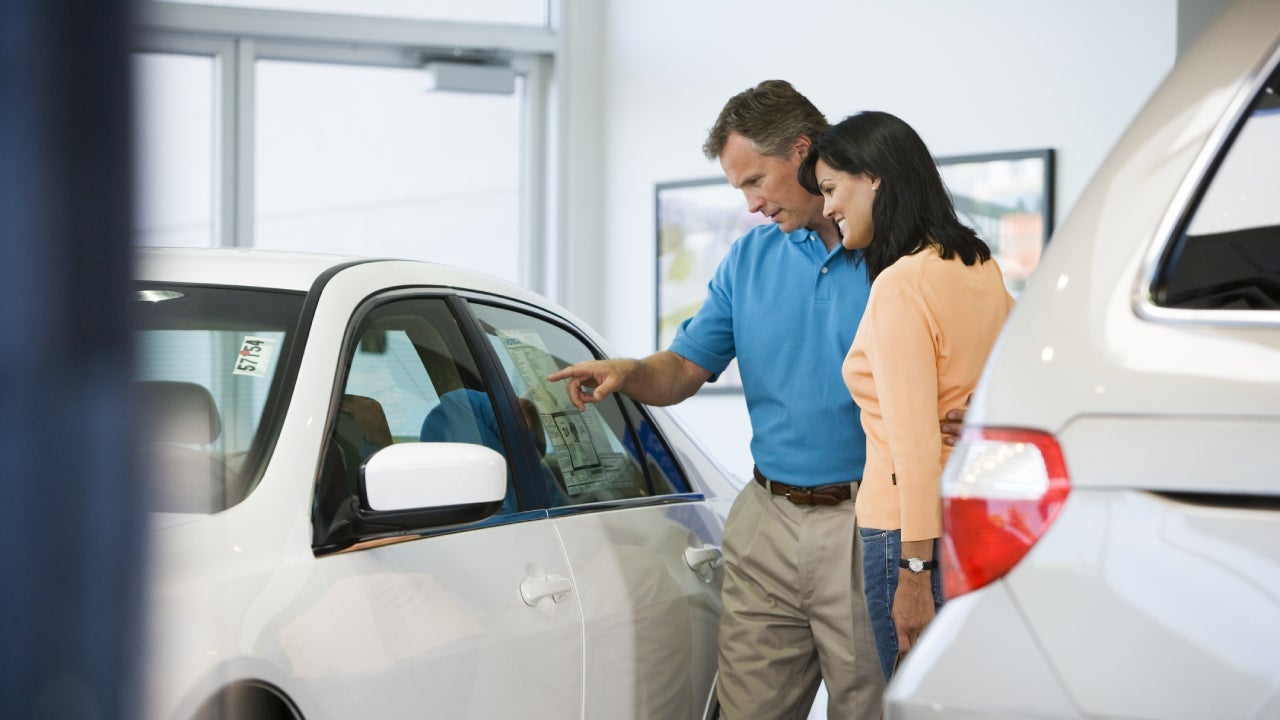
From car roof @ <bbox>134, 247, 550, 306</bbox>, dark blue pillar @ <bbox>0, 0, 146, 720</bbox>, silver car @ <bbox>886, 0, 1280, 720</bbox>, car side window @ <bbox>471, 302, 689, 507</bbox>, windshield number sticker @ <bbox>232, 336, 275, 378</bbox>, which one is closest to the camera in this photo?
dark blue pillar @ <bbox>0, 0, 146, 720</bbox>

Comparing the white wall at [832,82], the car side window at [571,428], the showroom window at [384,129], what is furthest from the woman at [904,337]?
the showroom window at [384,129]

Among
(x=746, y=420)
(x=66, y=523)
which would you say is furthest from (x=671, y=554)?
(x=746, y=420)

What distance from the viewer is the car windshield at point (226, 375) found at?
140 cm

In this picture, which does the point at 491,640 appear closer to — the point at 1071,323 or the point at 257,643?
the point at 257,643

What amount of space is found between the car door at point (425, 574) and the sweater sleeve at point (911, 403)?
0.52 metres

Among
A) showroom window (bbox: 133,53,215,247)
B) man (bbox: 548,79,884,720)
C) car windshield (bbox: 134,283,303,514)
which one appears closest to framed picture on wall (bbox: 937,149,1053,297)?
man (bbox: 548,79,884,720)

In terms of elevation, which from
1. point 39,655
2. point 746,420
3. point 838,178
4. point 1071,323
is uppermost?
point 838,178

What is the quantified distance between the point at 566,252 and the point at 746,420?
1.77 m

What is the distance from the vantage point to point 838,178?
7.05ft

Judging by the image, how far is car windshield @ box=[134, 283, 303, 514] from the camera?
1.40 metres

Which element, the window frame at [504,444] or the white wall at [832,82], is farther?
the white wall at [832,82]

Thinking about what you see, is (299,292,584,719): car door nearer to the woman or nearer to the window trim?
the woman

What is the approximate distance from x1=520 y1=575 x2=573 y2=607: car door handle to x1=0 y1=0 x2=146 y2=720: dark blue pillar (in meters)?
1.27

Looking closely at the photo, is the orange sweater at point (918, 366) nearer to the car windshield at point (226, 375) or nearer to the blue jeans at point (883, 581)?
the blue jeans at point (883, 581)
